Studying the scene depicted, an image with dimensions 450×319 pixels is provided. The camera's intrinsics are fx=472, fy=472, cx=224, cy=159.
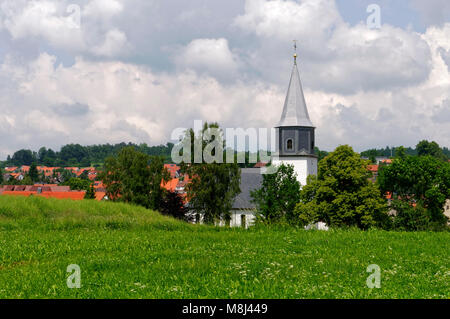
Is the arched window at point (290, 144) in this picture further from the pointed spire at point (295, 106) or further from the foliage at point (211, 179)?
the foliage at point (211, 179)

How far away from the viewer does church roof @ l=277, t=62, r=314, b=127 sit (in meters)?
64.0

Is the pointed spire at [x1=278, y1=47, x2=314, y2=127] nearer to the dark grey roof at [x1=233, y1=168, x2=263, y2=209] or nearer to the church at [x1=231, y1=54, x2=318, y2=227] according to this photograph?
the church at [x1=231, y1=54, x2=318, y2=227]

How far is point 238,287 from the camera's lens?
9414 millimetres

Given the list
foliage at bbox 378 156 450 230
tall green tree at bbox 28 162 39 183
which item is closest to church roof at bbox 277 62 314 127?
foliage at bbox 378 156 450 230

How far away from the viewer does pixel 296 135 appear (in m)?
64.1

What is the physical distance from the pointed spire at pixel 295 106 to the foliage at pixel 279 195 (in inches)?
442

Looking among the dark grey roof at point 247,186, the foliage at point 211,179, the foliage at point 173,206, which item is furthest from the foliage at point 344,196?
the dark grey roof at point 247,186

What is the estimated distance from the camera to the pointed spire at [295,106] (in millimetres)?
64000

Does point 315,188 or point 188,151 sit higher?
point 188,151

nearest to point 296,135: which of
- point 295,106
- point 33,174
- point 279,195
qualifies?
point 295,106
